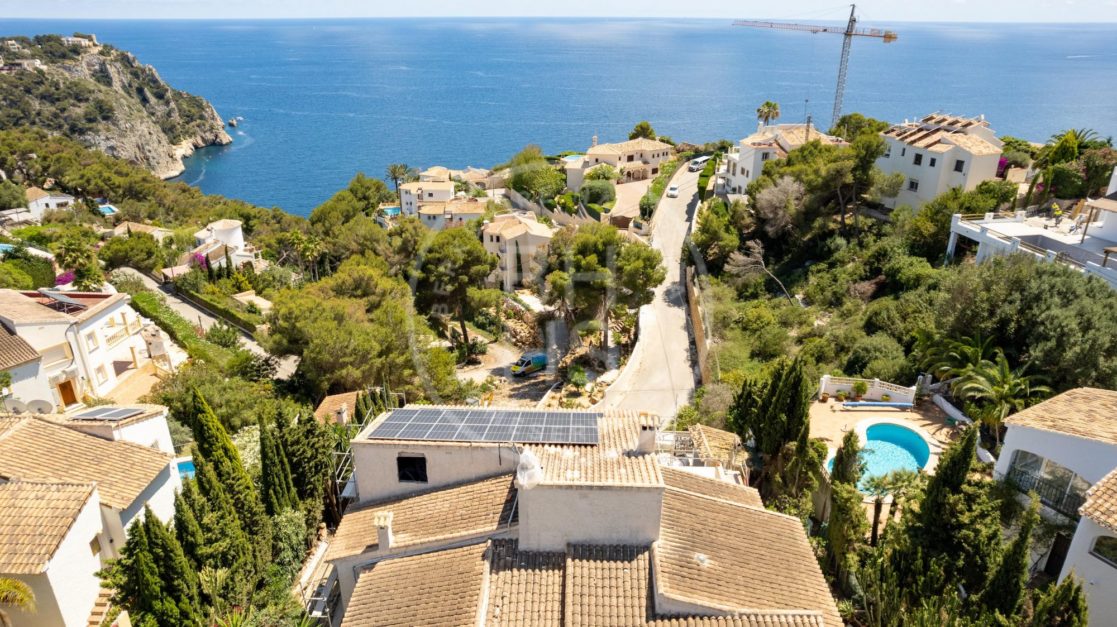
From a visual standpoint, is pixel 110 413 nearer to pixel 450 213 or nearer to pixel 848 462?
pixel 848 462

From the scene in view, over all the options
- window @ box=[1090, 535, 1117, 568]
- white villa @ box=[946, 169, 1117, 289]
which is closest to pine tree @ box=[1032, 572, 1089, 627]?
window @ box=[1090, 535, 1117, 568]

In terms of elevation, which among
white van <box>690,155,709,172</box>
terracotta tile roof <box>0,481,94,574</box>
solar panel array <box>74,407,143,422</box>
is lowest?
white van <box>690,155,709,172</box>

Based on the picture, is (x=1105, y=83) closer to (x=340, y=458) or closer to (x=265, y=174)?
(x=265, y=174)

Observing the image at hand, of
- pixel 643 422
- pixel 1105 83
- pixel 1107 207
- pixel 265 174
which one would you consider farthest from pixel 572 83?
pixel 643 422

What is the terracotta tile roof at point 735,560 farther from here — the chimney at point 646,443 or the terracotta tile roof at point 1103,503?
the terracotta tile roof at point 1103,503

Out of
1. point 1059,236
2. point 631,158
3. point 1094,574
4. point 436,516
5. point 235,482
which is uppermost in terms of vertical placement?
point 1059,236

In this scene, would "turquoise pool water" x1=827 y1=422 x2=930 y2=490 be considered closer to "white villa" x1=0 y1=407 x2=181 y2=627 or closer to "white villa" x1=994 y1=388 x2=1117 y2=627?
"white villa" x1=994 y1=388 x2=1117 y2=627

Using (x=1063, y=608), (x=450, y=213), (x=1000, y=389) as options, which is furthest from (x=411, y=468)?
(x=450, y=213)
